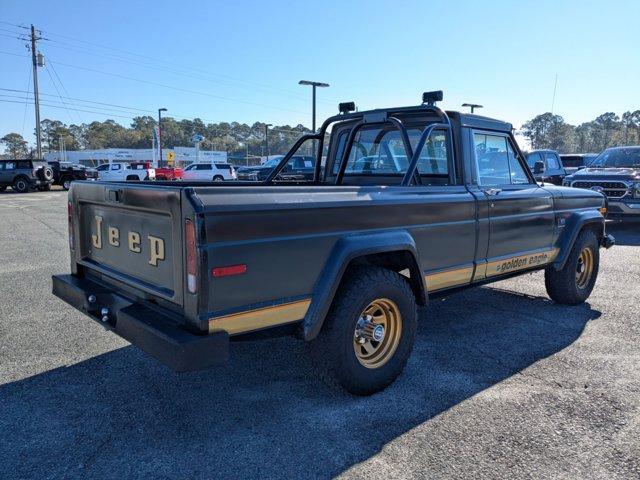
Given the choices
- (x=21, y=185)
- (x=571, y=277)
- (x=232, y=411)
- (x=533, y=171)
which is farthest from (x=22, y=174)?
(x=571, y=277)

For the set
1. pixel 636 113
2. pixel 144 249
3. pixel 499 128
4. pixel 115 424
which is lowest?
pixel 115 424

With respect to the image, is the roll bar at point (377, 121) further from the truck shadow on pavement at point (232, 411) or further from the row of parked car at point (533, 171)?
the truck shadow on pavement at point (232, 411)

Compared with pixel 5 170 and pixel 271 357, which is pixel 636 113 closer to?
pixel 5 170

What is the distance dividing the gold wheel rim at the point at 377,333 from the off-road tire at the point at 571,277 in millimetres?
2648

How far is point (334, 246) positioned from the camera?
3.01m

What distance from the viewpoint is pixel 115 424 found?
9.87 feet

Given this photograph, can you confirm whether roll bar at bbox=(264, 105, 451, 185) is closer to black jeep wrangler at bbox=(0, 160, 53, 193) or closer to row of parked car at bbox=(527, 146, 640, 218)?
row of parked car at bbox=(527, 146, 640, 218)

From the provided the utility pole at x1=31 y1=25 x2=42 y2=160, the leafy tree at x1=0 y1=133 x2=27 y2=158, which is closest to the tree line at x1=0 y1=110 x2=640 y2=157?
the leafy tree at x1=0 y1=133 x2=27 y2=158

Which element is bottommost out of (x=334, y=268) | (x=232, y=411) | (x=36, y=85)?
(x=232, y=411)

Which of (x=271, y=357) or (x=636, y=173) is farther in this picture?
(x=636, y=173)

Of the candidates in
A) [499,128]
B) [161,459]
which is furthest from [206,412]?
[499,128]

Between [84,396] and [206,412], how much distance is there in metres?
0.89

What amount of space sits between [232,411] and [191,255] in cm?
122

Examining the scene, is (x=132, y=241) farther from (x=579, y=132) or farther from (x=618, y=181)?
(x=579, y=132)
